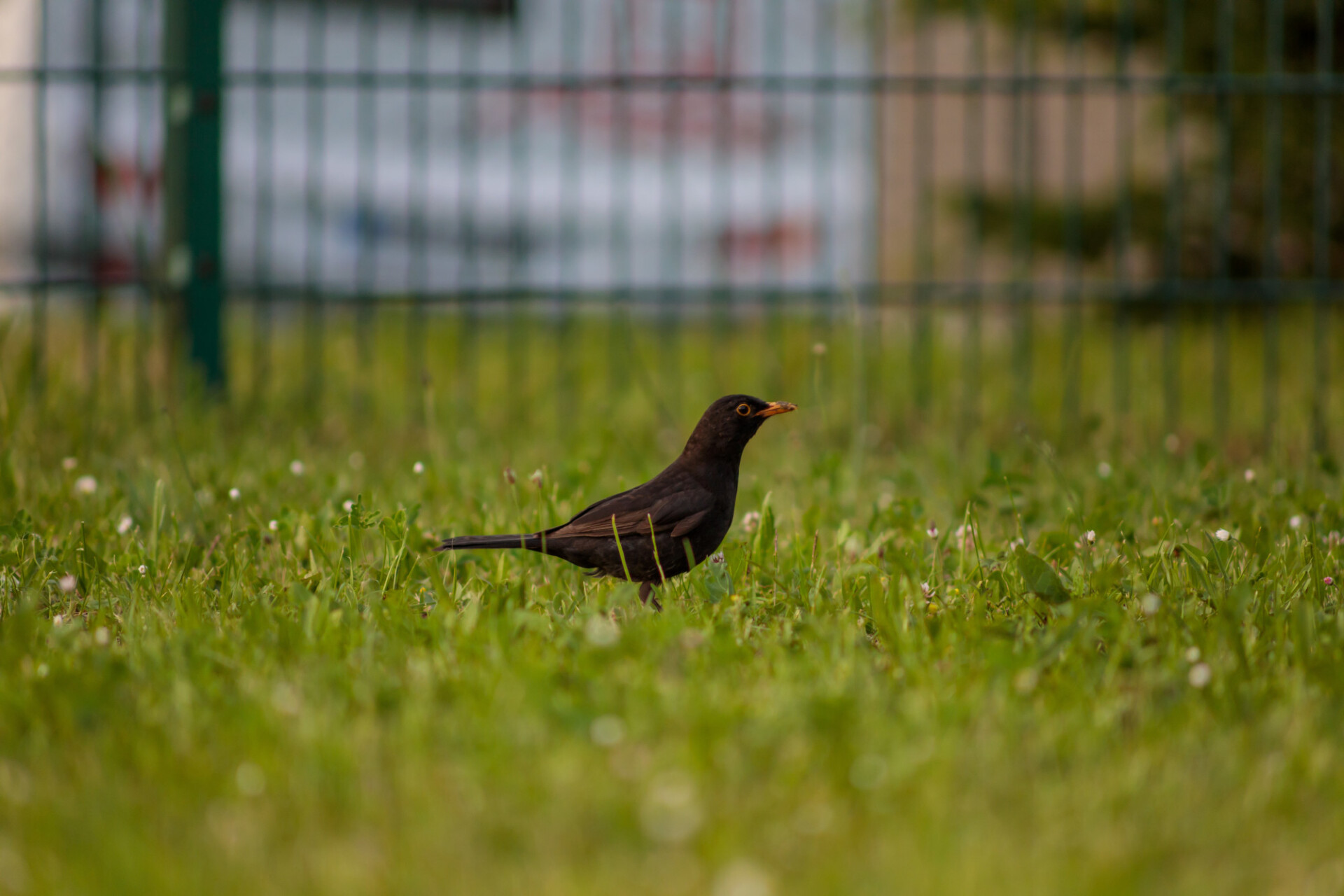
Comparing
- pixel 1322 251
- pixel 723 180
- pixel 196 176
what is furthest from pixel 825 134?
pixel 196 176

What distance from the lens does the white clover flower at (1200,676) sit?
2.56 meters

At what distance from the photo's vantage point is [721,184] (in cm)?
698

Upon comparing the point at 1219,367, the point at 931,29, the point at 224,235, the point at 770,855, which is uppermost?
the point at 931,29

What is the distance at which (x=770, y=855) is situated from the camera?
6.21 ft

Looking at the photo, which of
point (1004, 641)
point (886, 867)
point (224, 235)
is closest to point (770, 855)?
point (886, 867)

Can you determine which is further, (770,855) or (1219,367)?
(1219,367)

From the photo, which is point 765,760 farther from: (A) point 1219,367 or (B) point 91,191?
(B) point 91,191

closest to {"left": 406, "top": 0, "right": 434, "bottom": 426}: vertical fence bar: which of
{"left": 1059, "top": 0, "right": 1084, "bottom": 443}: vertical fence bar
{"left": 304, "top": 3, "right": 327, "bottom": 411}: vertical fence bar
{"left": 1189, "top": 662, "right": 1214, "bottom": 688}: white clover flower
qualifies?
{"left": 304, "top": 3, "right": 327, "bottom": 411}: vertical fence bar

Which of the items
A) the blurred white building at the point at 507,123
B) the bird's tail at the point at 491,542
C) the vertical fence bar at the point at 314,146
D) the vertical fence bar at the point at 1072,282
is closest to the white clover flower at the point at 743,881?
the bird's tail at the point at 491,542

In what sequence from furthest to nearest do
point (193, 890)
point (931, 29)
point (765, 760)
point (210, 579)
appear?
point (931, 29)
point (210, 579)
point (765, 760)
point (193, 890)

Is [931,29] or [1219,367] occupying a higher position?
[931,29]

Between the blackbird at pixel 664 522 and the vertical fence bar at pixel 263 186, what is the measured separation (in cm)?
328

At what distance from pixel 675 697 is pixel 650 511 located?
1013 millimetres

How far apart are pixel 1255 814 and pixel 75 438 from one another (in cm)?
481
